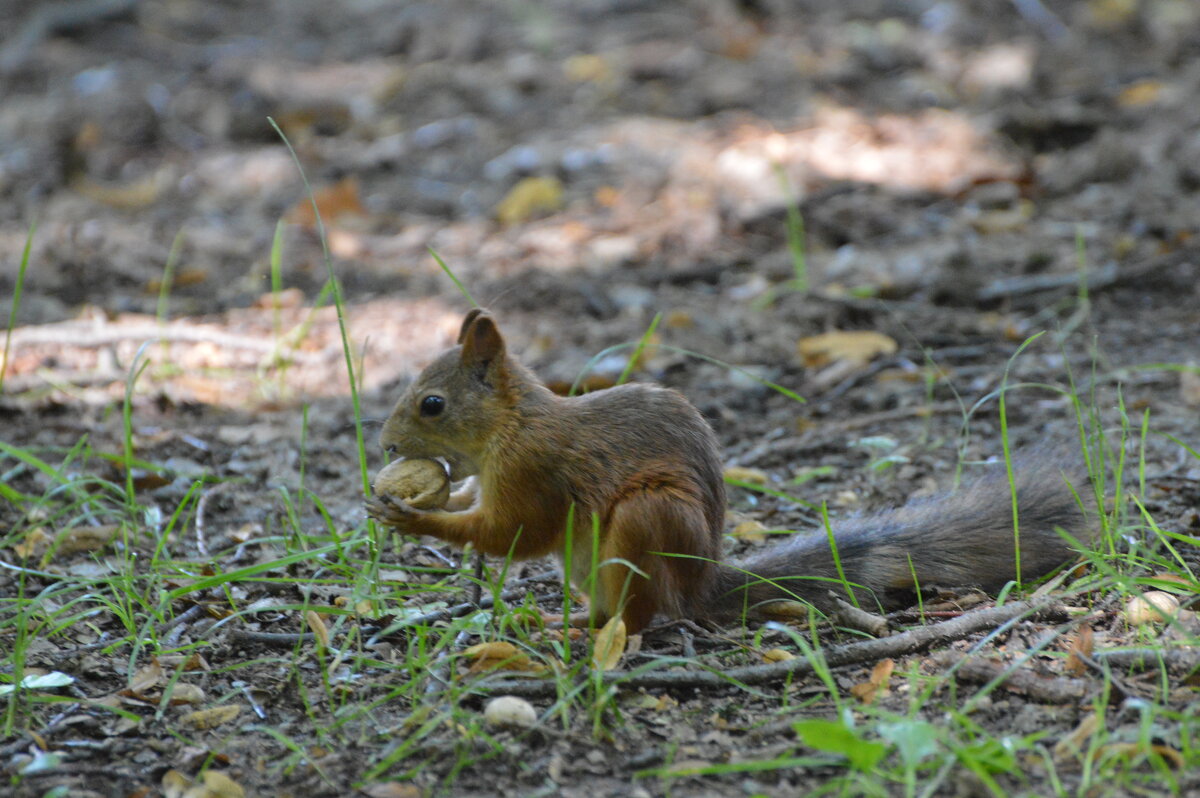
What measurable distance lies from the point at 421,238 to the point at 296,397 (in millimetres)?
1598

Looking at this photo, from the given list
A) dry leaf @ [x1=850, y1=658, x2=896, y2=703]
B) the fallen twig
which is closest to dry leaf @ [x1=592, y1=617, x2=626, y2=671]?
the fallen twig

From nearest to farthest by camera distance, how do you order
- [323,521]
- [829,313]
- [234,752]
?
[234,752], [323,521], [829,313]

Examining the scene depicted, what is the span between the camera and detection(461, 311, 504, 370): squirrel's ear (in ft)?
8.07

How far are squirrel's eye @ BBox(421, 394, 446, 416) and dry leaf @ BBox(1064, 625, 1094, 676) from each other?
1.26m

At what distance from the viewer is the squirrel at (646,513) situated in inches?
89.4

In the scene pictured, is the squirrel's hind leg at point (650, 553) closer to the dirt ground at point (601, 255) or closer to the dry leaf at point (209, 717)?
the dirt ground at point (601, 255)

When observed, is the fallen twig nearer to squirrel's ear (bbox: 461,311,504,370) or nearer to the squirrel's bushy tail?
the squirrel's bushy tail

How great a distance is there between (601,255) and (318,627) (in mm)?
2731

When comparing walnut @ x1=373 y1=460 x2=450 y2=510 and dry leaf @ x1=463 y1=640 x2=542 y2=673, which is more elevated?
walnut @ x1=373 y1=460 x2=450 y2=510

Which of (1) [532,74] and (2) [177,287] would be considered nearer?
(2) [177,287]

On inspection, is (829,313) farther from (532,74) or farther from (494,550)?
(532,74)

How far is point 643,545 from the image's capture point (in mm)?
2236

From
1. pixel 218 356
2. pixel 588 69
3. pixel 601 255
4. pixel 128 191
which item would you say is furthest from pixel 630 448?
pixel 588 69

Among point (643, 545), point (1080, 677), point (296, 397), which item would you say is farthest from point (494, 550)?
point (296, 397)
